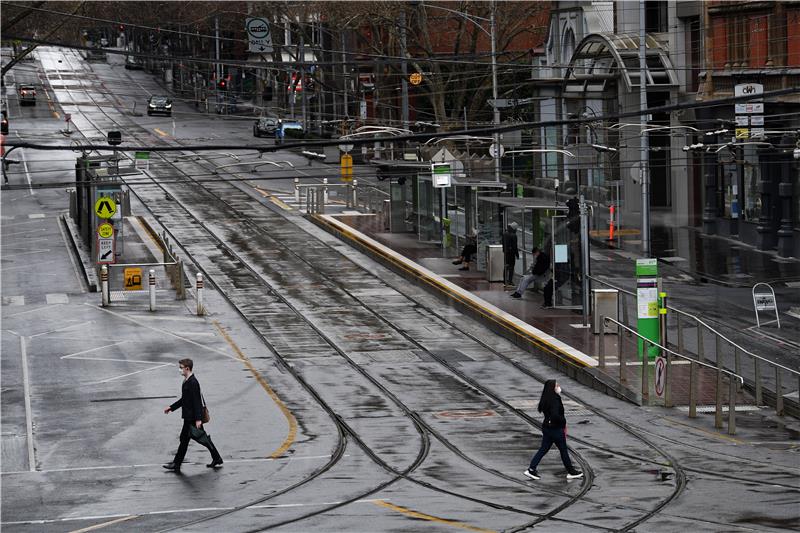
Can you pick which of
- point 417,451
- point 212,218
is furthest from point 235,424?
point 212,218

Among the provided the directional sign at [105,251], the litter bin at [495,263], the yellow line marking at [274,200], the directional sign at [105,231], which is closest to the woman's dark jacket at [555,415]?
the litter bin at [495,263]

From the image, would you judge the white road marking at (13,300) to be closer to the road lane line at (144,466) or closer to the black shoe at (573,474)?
the road lane line at (144,466)

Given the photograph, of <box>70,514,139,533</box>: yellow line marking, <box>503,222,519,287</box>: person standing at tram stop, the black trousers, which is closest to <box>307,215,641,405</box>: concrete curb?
<box>503,222,519,287</box>: person standing at tram stop

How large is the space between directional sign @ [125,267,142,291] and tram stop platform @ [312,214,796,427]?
754 centimetres

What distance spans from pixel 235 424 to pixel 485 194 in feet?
60.7

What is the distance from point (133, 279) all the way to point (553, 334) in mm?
12108

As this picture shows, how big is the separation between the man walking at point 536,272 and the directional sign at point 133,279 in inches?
384

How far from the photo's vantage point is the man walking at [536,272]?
109 ft

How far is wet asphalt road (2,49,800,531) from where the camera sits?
54.8 feet

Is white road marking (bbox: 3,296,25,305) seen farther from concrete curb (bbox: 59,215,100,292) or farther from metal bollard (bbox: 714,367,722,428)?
metal bollard (bbox: 714,367,722,428)

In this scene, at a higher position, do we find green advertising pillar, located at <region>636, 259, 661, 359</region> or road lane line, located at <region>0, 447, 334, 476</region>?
green advertising pillar, located at <region>636, 259, 661, 359</region>

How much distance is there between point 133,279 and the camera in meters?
36.1

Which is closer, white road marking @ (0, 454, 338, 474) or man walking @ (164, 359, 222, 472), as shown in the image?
man walking @ (164, 359, 222, 472)

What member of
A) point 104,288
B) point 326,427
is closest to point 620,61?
point 104,288
